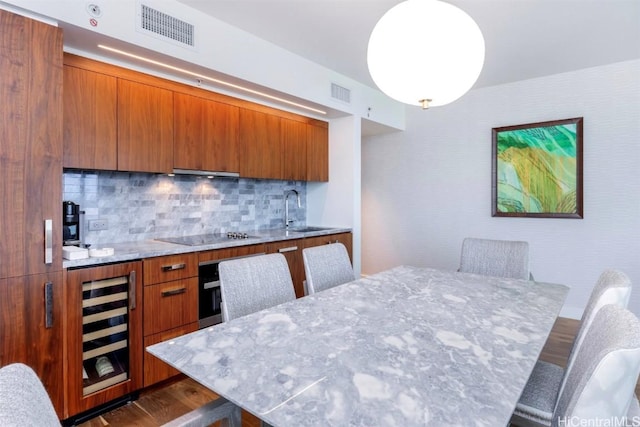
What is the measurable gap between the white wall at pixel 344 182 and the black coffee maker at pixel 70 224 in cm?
259

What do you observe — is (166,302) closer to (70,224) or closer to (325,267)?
(70,224)

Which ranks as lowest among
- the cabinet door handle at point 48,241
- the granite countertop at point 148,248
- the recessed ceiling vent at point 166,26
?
the granite countertop at point 148,248

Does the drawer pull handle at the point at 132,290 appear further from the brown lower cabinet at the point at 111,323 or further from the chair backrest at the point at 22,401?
the chair backrest at the point at 22,401

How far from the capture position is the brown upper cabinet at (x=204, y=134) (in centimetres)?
273

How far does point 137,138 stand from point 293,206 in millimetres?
2105

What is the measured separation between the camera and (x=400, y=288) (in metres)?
1.87

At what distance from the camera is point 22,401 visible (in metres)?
0.60

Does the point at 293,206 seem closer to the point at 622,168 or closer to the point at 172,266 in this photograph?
the point at 172,266

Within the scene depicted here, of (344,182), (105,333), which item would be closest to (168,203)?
(105,333)

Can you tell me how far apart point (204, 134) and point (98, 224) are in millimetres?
1050

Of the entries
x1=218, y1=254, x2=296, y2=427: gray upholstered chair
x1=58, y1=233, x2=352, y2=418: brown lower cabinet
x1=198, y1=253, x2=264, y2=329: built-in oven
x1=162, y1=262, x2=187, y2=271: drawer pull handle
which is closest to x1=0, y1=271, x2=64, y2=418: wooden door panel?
x1=58, y1=233, x2=352, y2=418: brown lower cabinet

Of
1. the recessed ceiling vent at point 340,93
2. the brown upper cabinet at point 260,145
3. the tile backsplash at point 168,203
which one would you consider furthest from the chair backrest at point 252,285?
the recessed ceiling vent at point 340,93

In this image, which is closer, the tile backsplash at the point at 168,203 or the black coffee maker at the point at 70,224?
the black coffee maker at the point at 70,224

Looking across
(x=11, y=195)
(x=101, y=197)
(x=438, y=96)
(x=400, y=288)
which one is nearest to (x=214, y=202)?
(x=101, y=197)
